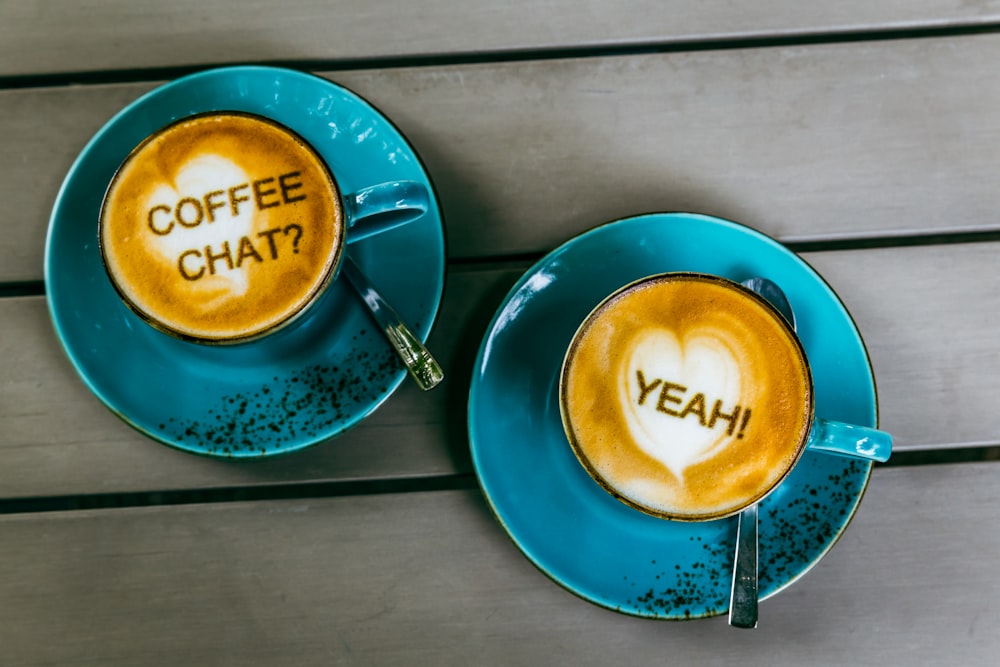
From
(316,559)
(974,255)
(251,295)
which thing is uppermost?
(251,295)

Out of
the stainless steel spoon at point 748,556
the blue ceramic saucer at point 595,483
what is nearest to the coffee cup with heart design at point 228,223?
the blue ceramic saucer at point 595,483

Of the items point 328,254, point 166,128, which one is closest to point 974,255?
point 328,254

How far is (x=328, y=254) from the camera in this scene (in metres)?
0.65

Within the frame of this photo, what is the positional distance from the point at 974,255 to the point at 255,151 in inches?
30.0

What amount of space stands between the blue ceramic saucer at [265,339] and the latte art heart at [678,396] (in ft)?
0.67

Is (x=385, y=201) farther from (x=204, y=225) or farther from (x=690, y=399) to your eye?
(x=690, y=399)

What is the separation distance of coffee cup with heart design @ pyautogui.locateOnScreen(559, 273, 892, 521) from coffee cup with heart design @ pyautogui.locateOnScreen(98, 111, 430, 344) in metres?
0.22

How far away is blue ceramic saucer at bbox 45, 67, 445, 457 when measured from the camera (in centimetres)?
68

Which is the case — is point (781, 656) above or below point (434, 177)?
below

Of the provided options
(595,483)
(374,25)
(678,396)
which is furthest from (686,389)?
(374,25)

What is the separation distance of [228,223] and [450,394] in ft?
0.92

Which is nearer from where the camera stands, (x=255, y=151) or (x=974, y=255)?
(x=255, y=151)

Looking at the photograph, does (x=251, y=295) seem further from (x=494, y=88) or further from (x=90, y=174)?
(x=494, y=88)

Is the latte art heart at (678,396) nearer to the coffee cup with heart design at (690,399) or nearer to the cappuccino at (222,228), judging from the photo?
the coffee cup with heart design at (690,399)
